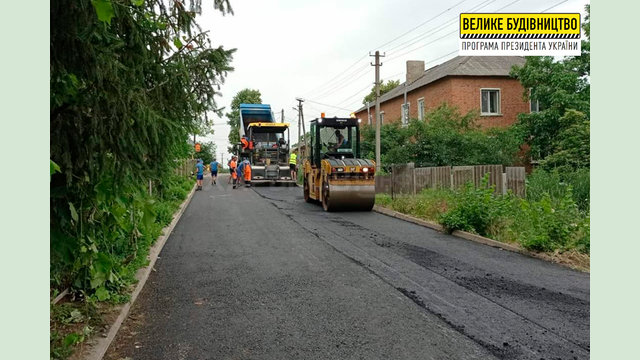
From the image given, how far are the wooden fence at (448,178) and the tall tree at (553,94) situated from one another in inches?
387

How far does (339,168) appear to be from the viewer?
1571 centimetres

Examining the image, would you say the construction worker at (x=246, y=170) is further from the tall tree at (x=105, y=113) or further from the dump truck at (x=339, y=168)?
the tall tree at (x=105, y=113)

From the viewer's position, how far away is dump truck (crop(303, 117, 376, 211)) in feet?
51.9

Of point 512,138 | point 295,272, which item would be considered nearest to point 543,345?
point 295,272

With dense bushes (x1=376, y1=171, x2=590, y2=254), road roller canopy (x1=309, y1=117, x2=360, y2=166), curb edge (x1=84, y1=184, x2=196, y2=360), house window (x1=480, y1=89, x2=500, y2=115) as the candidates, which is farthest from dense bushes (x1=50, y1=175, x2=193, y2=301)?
house window (x1=480, y1=89, x2=500, y2=115)

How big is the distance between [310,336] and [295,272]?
278 cm

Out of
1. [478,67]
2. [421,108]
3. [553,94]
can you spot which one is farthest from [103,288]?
[421,108]

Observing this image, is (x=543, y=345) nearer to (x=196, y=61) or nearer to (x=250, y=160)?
(x=196, y=61)

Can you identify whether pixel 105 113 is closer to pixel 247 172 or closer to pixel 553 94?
pixel 247 172

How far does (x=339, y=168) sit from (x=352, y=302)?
9.55m

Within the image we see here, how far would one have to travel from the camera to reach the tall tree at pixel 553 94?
1014 inches

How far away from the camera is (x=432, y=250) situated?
9.94 metres

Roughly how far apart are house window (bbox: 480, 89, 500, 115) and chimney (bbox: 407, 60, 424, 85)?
891 cm

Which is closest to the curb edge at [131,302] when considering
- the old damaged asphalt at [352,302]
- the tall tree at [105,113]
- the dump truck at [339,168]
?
the old damaged asphalt at [352,302]
